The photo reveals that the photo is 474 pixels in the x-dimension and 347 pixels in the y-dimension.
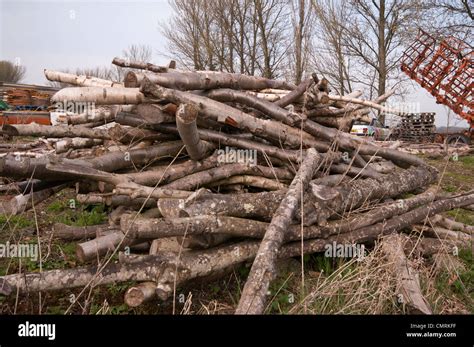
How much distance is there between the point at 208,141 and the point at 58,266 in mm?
2041

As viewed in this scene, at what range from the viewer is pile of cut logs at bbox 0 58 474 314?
9.73 ft

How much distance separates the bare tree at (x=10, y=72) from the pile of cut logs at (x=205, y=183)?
17124mm

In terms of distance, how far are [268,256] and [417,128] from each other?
17067 mm

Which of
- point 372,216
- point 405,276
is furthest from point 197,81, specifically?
point 405,276

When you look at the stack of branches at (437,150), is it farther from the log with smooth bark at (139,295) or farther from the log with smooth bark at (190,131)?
the log with smooth bark at (139,295)

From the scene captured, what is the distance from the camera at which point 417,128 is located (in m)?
17.5

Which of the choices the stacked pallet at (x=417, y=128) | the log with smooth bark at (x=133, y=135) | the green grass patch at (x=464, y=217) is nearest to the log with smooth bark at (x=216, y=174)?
the log with smooth bark at (x=133, y=135)

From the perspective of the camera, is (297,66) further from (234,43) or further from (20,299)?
(20,299)

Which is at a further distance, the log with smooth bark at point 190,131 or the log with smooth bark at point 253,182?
the log with smooth bark at point 253,182

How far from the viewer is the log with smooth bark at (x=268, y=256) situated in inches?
98.3

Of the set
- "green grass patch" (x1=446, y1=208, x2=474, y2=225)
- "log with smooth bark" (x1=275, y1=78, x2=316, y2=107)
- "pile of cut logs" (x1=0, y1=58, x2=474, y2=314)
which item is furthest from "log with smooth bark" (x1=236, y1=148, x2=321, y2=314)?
"green grass patch" (x1=446, y1=208, x2=474, y2=225)

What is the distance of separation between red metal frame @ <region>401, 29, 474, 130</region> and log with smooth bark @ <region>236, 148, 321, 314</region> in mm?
12202

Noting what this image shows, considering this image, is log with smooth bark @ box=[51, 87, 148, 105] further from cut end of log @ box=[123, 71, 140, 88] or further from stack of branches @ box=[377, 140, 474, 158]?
stack of branches @ box=[377, 140, 474, 158]

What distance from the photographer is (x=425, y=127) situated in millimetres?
17281
